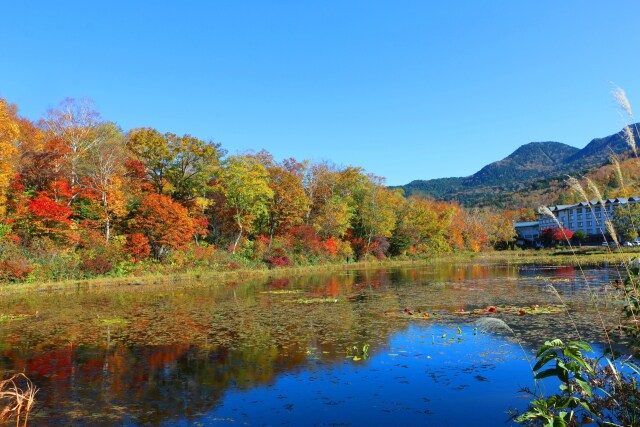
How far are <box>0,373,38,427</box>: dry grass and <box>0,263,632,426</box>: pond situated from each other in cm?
23

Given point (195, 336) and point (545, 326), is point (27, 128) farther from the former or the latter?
point (545, 326)

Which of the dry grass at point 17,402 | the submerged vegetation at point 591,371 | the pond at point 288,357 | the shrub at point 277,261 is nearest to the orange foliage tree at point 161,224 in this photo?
the shrub at point 277,261

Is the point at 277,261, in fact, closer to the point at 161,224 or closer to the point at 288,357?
the point at 161,224

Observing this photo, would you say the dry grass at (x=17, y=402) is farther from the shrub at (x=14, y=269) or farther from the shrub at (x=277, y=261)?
the shrub at (x=277, y=261)

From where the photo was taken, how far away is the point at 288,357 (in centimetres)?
938

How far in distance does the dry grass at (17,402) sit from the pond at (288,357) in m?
0.23

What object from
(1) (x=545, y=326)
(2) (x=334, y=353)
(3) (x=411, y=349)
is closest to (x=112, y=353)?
(2) (x=334, y=353)

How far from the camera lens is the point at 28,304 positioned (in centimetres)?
1827

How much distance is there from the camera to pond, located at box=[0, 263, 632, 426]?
21.2 feet

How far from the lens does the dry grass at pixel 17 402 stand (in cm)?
360

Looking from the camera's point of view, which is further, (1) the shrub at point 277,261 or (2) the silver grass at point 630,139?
(1) the shrub at point 277,261

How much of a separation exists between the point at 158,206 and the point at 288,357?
23.4m

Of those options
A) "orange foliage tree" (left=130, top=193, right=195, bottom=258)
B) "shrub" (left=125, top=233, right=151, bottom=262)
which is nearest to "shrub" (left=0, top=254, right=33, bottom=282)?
"shrub" (left=125, top=233, right=151, bottom=262)

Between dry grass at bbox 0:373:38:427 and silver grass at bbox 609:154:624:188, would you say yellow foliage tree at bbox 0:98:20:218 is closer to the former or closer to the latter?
dry grass at bbox 0:373:38:427
